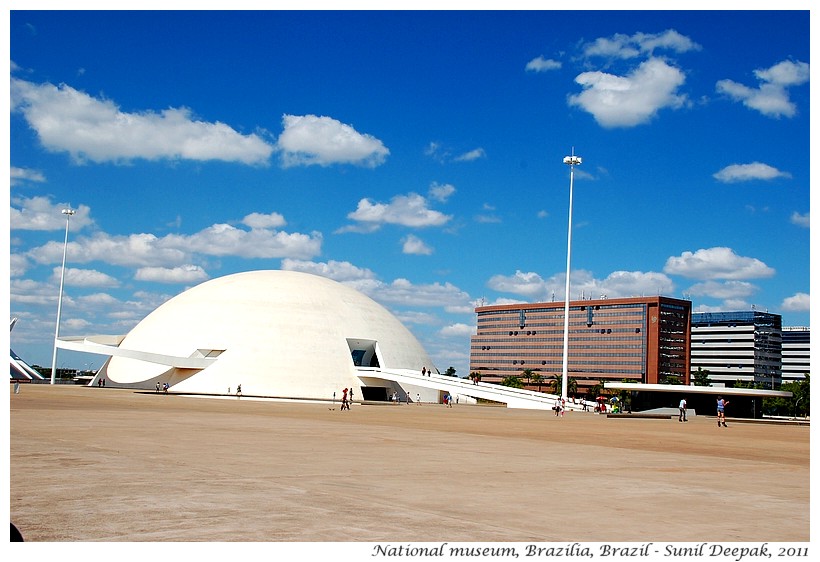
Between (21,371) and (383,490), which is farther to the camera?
(21,371)

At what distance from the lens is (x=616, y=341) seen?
599ft

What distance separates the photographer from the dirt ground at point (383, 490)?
770cm

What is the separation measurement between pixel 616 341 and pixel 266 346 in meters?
121

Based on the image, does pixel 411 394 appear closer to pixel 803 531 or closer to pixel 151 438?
pixel 151 438

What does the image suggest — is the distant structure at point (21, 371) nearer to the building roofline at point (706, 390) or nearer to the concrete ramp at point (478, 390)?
the concrete ramp at point (478, 390)

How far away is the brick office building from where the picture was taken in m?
178

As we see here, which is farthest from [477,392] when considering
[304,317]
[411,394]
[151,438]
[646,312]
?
[646,312]

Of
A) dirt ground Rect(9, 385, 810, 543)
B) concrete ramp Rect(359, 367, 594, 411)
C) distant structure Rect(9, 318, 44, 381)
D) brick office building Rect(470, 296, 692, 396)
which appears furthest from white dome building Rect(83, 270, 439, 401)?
brick office building Rect(470, 296, 692, 396)

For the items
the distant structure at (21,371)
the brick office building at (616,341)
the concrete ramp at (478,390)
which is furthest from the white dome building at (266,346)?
the brick office building at (616,341)

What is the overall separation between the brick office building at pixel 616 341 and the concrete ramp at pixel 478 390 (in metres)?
101

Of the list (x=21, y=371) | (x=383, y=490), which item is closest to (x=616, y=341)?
(x=21, y=371)

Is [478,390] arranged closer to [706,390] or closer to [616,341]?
[706,390]
